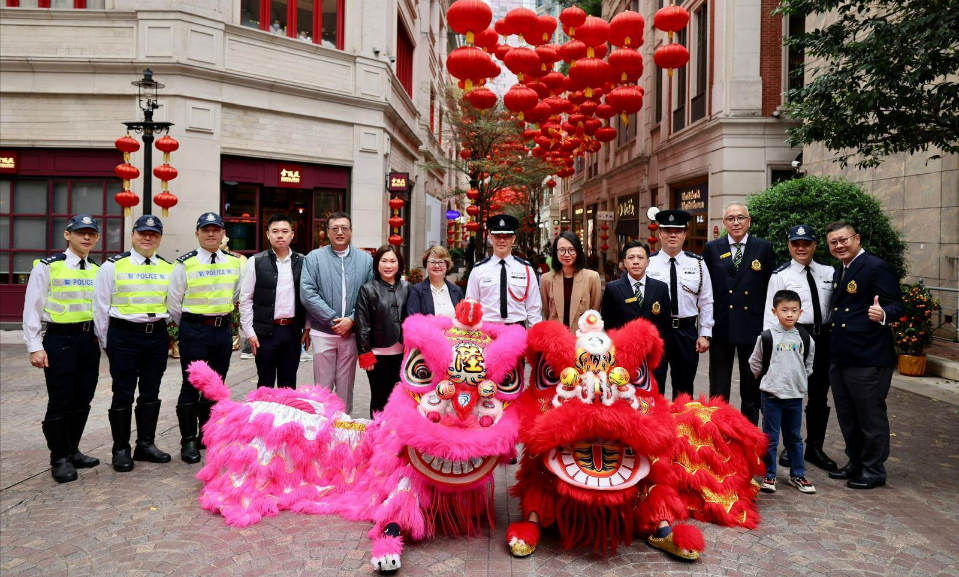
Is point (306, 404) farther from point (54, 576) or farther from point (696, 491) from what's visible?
point (696, 491)

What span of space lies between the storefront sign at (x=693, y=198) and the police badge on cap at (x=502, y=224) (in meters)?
15.6

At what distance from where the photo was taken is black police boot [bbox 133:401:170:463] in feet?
18.6

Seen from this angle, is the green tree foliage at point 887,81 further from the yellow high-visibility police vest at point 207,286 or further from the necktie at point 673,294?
the yellow high-visibility police vest at point 207,286

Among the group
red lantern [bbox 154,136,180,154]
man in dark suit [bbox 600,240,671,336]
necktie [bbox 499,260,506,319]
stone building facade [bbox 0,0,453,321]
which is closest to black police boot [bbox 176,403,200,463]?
necktie [bbox 499,260,506,319]

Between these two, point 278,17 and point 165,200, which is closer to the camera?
point 165,200

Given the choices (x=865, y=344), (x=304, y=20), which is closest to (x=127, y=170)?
(x=304, y=20)

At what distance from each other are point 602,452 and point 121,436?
438 centimetres

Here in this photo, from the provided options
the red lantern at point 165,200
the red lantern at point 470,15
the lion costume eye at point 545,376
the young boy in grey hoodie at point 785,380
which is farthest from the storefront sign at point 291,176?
the young boy in grey hoodie at point 785,380

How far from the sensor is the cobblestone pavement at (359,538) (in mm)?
3848

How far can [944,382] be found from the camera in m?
9.31

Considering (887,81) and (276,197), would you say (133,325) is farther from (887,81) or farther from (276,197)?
(276,197)

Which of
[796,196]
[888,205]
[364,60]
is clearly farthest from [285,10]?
[888,205]

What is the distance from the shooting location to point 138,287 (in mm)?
5438

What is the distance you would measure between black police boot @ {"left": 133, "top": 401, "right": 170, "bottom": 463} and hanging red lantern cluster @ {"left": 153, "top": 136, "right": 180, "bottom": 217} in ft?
25.8
